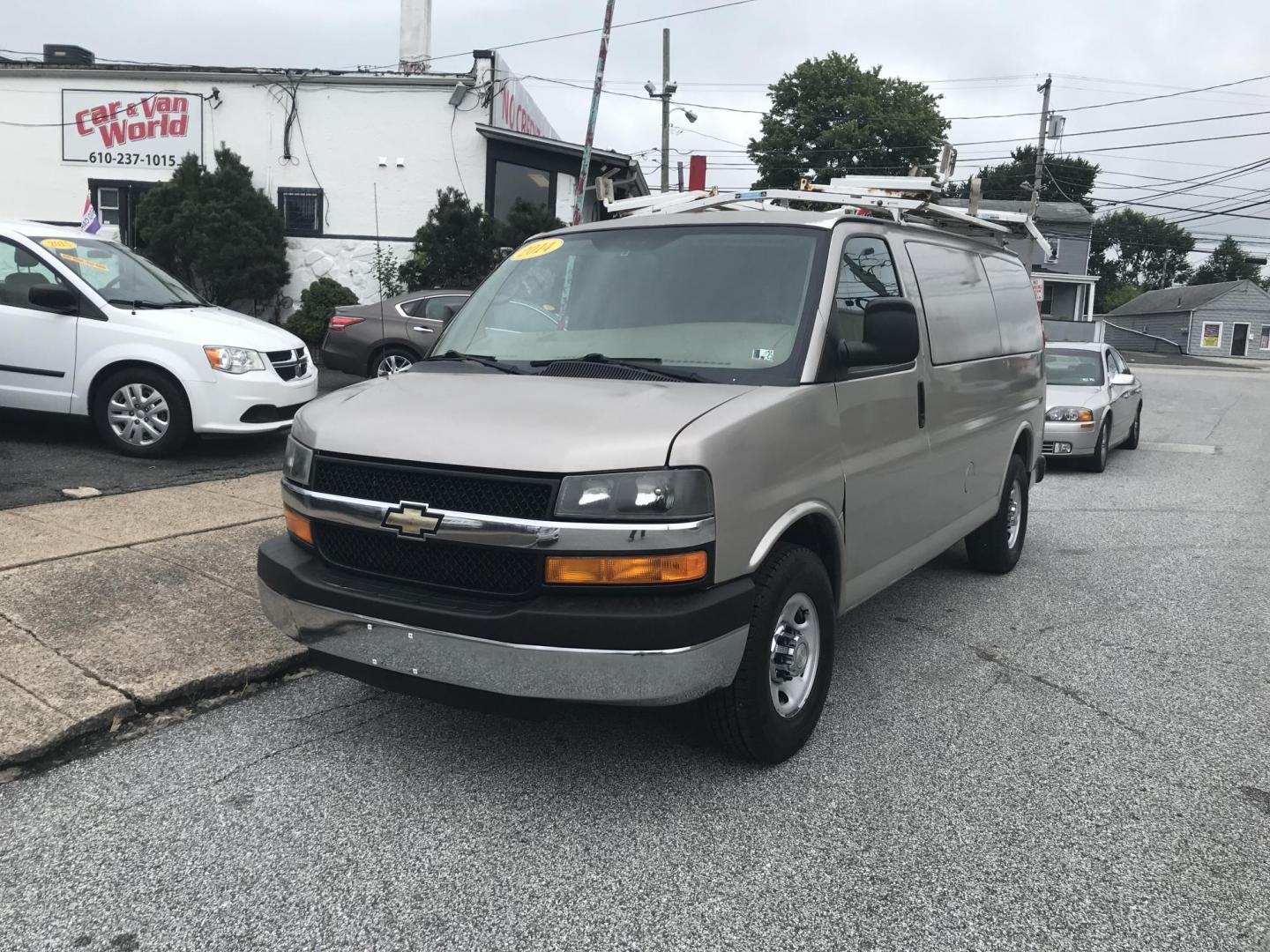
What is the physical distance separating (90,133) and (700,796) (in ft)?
68.4

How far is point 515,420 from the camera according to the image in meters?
3.33

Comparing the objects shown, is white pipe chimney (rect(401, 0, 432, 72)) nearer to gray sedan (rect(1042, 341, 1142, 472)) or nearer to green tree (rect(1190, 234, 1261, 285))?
gray sedan (rect(1042, 341, 1142, 472))

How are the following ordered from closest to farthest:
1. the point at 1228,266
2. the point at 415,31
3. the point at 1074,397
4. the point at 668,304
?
the point at 668,304 → the point at 1074,397 → the point at 415,31 → the point at 1228,266

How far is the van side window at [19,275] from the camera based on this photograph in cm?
825

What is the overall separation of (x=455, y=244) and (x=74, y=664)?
49.0 feet

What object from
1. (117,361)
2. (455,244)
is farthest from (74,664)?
(455,244)

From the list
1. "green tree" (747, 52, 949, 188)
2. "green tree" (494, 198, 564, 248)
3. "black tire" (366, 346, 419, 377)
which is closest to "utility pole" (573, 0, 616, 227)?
"green tree" (494, 198, 564, 248)

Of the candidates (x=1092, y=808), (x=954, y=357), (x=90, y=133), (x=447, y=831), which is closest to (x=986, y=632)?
(x=954, y=357)

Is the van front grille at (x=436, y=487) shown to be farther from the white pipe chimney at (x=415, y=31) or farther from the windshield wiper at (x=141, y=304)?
the white pipe chimney at (x=415, y=31)

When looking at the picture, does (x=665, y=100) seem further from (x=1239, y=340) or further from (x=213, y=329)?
(x=1239, y=340)

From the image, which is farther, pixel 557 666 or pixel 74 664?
pixel 74 664

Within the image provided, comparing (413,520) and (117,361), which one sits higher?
(117,361)

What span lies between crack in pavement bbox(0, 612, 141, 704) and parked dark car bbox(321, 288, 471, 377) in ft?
29.7

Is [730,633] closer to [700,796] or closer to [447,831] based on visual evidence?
[700,796]
